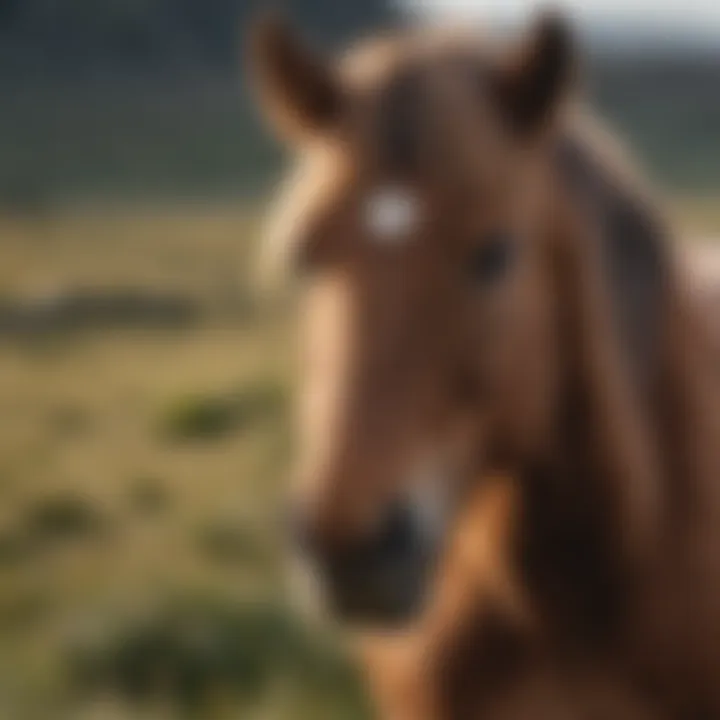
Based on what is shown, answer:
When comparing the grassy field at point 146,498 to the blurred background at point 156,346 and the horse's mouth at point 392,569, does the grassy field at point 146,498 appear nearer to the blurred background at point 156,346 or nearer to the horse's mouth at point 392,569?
the blurred background at point 156,346

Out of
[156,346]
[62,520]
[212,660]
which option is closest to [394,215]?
[212,660]

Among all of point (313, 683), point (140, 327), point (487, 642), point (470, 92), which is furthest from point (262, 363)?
point (470, 92)

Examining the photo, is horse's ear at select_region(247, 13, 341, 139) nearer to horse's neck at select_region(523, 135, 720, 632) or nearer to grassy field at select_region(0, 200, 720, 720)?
horse's neck at select_region(523, 135, 720, 632)

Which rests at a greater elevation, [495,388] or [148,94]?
[148,94]

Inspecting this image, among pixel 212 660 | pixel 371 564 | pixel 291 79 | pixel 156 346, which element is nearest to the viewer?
pixel 371 564

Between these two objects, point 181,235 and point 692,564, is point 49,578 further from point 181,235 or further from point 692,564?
point 181,235

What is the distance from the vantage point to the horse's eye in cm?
91

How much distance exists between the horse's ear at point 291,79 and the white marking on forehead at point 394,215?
10cm

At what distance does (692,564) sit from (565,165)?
0.37 metres

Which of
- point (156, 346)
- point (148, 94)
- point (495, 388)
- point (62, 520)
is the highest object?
point (148, 94)

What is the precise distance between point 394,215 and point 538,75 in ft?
0.52

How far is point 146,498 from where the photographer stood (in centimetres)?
270

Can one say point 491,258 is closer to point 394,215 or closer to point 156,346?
point 394,215

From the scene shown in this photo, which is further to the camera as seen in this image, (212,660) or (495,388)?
(212,660)
